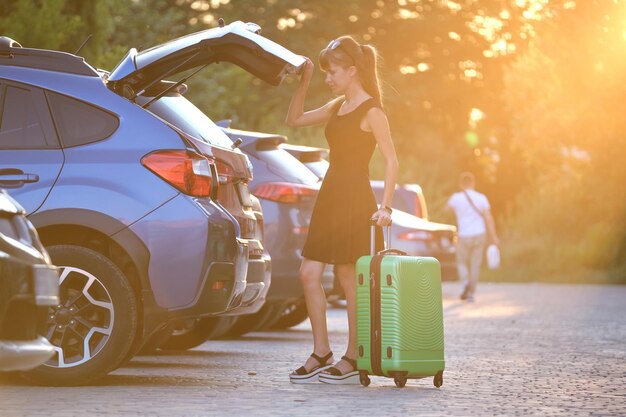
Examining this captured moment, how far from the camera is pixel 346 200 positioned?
32.1ft

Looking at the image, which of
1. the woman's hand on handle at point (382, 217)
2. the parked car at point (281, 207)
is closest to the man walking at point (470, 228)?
the parked car at point (281, 207)

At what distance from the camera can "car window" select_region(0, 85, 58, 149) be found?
362 inches

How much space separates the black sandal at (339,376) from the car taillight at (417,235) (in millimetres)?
10534

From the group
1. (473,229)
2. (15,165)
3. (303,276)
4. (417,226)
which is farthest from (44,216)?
(473,229)

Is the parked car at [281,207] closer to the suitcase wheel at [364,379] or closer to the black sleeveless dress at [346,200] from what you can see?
the black sleeveless dress at [346,200]

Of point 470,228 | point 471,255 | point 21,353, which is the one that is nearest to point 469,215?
point 470,228

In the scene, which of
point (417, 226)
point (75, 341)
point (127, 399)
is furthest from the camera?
point (417, 226)

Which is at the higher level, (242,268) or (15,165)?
(15,165)

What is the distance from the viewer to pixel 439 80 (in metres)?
49.8

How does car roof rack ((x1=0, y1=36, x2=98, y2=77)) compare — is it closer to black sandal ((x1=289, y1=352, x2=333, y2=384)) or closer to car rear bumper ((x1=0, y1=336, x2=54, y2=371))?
black sandal ((x1=289, y1=352, x2=333, y2=384))

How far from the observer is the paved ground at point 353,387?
8.17 meters

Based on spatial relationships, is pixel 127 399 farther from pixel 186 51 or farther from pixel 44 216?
pixel 186 51

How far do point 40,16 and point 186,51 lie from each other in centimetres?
833

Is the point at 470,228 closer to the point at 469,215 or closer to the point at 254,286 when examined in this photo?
the point at 469,215
